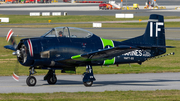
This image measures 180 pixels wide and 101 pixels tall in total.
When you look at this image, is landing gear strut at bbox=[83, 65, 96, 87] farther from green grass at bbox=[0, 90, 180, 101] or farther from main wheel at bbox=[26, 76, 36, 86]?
main wheel at bbox=[26, 76, 36, 86]

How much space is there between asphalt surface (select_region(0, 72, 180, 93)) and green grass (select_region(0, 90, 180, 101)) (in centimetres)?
119

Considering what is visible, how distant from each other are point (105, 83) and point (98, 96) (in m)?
4.01

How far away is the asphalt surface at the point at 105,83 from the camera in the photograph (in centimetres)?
1426

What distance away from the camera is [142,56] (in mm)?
16281

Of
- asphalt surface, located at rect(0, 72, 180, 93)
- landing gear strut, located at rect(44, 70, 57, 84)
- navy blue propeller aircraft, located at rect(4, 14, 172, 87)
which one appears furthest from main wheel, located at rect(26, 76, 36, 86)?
landing gear strut, located at rect(44, 70, 57, 84)

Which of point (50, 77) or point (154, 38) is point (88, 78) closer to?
point (50, 77)

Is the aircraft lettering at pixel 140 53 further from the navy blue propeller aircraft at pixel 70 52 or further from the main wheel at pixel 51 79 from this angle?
the main wheel at pixel 51 79

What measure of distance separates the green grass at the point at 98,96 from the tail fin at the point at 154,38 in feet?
13.2

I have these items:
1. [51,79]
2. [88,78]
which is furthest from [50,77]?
[88,78]

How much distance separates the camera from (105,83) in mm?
16281

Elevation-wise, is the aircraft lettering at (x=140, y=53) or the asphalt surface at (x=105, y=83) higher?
the aircraft lettering at (x=140, y=53)

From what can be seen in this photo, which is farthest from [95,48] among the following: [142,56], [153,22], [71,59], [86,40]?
[153,22]

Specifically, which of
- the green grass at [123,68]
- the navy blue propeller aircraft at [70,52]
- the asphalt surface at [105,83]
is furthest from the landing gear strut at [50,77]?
the green grass at [123,68]

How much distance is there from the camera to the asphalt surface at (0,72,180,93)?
14.3 metres
